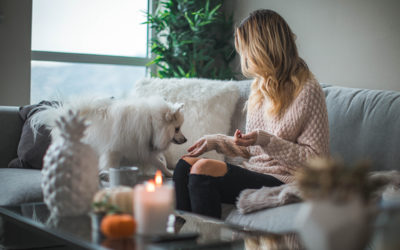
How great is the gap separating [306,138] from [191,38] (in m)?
2.28

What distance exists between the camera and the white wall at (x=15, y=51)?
3615 millimetres

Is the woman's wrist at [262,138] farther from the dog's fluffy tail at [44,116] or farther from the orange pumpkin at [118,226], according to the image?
the dog's fluffy tail at [44,116]

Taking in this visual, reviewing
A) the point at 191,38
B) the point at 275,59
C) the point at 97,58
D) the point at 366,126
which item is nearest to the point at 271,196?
the point at 275,59

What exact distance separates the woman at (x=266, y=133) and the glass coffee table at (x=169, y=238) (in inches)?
12.3

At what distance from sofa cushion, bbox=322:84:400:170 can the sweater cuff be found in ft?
1.74

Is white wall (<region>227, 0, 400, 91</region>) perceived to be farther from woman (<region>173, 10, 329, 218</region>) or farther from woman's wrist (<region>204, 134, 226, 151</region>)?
woman's wrist (<region>204, 134, 226, 151</region>)

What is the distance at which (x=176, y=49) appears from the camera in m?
4.16

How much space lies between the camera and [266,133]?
2.02m

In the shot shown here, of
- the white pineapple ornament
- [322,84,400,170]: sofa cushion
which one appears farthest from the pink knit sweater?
the white pineapple ornament

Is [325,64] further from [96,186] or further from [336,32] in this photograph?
[96,186]

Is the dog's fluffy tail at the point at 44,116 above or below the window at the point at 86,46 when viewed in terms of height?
below

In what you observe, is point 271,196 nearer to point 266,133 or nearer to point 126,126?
point 266,133

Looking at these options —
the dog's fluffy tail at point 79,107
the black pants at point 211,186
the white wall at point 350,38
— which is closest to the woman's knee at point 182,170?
the black pants at point 211,186

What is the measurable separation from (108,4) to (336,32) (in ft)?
6.65
